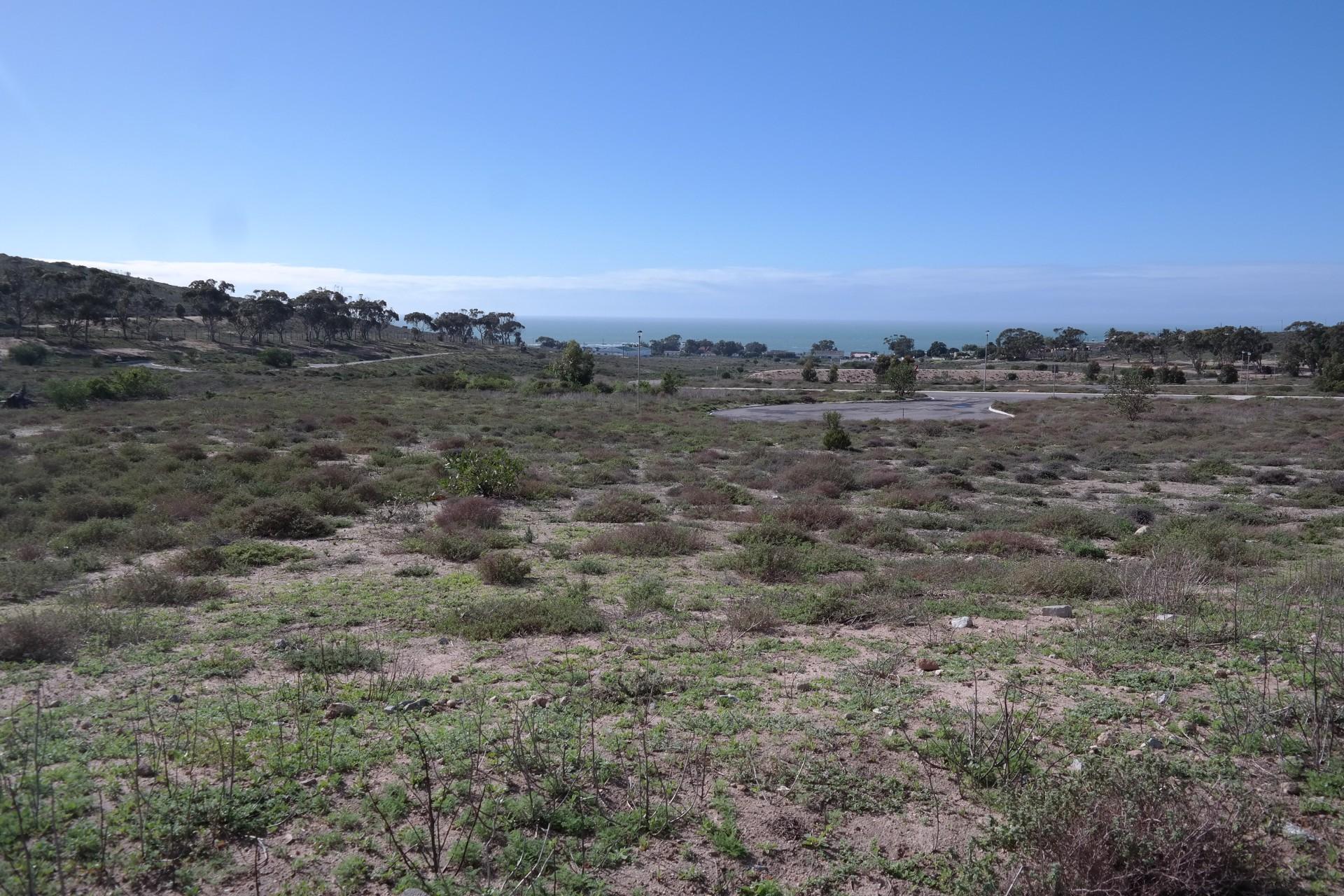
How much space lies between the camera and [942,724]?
590 centimetres

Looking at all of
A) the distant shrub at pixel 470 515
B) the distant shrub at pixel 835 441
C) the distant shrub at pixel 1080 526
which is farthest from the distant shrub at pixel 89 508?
the distant shrub at pixel 835 441

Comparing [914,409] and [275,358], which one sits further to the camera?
[275,358]

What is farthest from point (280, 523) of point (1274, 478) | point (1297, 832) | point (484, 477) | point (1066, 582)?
point (1274, 478)

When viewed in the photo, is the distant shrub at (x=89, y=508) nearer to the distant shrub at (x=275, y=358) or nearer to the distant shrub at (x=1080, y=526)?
the distant shrub at (x=1080, y=526)

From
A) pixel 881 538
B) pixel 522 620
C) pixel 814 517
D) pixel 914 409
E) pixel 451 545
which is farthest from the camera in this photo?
pixel 914 409

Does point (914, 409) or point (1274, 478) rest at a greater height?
point (1274, 478)

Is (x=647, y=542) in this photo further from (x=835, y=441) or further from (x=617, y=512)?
(x=835, y=441)

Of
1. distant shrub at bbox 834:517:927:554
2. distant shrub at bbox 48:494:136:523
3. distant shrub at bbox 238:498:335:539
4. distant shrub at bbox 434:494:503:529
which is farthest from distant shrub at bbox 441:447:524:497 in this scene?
distant shrub at bbox 834:517:927:554

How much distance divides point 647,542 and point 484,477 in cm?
638

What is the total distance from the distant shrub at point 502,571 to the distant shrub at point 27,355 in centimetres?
6745

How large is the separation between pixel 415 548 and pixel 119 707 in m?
6.88

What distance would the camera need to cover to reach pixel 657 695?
21.8ft

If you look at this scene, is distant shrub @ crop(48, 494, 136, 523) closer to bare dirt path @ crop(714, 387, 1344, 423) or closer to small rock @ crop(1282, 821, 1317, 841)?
small rock @ crop(1282, 821, 1317, 841)

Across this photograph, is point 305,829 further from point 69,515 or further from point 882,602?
point 69,515
